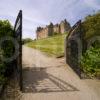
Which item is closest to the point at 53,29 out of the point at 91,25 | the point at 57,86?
the point at 91,25

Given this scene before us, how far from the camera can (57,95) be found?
8.62 m

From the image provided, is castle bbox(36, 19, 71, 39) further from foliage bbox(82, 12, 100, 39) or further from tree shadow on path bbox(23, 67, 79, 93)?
tree shadow on path bbox(23, 67, 79, 93)

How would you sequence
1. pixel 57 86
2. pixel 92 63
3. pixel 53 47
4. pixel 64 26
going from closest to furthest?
pixel 57 86, pixel 92 63, pixel 53 47, pixel 64 26

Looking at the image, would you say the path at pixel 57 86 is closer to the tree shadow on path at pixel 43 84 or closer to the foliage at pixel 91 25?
the tree shadow on path at pixel 43 84

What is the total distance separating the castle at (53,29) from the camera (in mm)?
90119

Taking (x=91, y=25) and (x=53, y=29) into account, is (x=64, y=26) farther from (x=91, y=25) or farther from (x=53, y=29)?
(x=91, y=25)

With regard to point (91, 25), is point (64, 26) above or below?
above

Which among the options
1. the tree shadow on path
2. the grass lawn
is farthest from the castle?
the tree shadow on path

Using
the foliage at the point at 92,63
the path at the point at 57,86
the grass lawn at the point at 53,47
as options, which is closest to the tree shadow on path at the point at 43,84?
the path at the point at 57,86

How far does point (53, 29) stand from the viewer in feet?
324

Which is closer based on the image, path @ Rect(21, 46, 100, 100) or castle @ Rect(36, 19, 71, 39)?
path @ Rect(21, 46, 100, 100)

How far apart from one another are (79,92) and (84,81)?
74.5 inches

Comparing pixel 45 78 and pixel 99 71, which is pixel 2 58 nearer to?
pixel 45 78

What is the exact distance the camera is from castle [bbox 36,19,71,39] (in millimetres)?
90119
